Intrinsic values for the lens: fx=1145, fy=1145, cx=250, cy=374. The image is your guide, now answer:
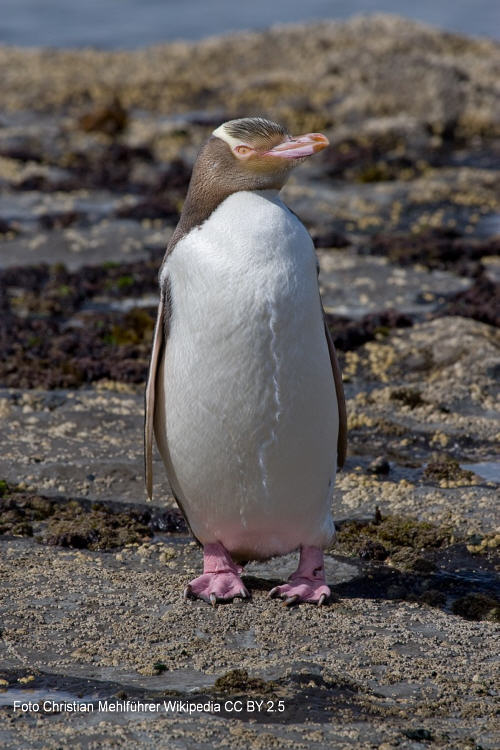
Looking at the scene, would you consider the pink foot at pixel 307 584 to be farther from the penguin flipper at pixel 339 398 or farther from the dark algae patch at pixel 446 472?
the dark algae patch at pixel 446 472

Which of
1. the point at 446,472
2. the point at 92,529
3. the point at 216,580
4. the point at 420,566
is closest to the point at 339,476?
the point at 446,472

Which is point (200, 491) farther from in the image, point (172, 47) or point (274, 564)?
point (172, 47)

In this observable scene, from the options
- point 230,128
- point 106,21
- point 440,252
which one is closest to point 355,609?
point 230,128

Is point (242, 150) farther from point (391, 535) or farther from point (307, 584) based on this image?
point (391, 535)

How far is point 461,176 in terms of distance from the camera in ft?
41.4

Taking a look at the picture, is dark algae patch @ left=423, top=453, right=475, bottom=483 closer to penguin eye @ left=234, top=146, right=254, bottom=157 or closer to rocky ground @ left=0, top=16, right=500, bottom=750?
rocky ground @ left=0, top=16, right=500, bottom=750

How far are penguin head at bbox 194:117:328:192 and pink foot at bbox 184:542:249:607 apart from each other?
1.53 meters

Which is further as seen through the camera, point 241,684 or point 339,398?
point 339,398

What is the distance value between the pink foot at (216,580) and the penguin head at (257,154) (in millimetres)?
1531

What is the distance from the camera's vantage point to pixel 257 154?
4.53 m

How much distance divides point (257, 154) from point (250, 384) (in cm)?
91

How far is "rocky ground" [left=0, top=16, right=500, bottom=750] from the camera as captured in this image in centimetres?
384

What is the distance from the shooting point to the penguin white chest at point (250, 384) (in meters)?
4.40

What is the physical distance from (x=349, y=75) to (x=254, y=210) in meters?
12.4
